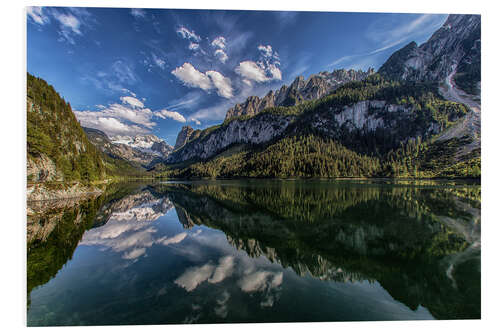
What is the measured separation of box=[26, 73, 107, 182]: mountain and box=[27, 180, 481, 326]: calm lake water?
10699 millimetres

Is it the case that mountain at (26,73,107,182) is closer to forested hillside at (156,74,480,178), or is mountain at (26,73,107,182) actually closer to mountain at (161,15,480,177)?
forested hillside at (156,74,480,178)

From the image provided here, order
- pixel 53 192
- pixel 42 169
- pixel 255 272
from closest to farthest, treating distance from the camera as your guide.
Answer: pixel 255 272 → pixel 53 192 → pixel 42 169

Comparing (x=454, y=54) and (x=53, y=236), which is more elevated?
(x=454, y=54)

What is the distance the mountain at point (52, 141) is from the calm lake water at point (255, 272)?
1070 cm

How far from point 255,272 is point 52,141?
4807cm

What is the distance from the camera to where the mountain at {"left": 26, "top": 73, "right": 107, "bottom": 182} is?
2859 cm

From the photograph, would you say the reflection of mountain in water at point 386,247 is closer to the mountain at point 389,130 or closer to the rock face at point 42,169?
the rock face at point 42,169

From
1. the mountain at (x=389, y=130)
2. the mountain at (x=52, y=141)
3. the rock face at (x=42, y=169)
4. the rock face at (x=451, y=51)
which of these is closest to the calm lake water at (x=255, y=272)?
the mountain at (x=52, y=141)

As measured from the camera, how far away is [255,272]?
7.85 meters

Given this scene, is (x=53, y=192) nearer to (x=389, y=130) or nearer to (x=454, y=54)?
(x=389, y=130)

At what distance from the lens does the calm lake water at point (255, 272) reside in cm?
578

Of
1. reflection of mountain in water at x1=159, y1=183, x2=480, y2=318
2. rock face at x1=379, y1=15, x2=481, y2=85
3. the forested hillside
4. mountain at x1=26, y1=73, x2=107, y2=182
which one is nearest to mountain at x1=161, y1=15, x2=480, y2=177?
the forested hillside

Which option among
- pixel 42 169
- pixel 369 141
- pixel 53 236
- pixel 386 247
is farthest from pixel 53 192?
pixel 369 141

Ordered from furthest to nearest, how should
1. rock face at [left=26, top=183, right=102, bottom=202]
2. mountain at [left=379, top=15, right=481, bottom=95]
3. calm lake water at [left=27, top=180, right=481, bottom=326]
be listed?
1. mountain at [left=379, top=15, right=481, bottom=95]
2. rock face at [left=26, top=183, right=102, bottom=202]
3. calm lake water at [left=27, top=180, right=481, bottom=326]
